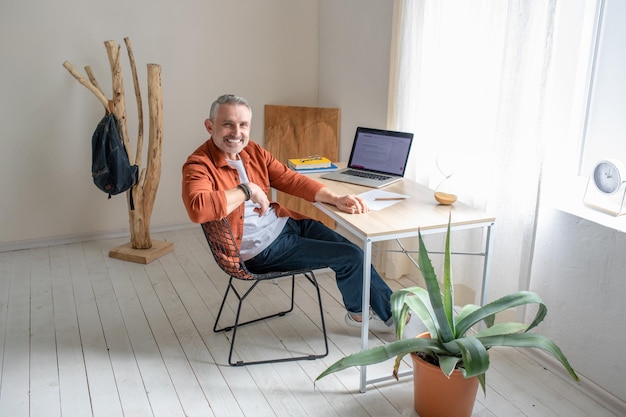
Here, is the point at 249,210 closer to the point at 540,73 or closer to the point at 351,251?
the point at 351,251

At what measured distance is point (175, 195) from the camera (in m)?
4.20

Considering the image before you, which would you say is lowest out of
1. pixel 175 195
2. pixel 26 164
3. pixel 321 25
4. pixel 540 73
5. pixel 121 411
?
pixel 121 411

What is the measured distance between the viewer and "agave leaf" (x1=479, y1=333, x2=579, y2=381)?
193 centimetres

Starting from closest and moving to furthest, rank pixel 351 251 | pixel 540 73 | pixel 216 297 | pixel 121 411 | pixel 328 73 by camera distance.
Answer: pixel 121 411 < pixel 540 73 < pixel 351 251 < pixel 216 297 < pixel 328 73

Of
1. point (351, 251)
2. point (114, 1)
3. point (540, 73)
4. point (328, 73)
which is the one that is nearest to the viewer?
point (540, 73)

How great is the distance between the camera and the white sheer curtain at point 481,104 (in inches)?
94.9

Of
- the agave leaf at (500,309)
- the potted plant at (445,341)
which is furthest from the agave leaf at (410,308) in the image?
the agave leaf at (500,309)

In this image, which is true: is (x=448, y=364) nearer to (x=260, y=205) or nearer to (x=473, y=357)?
(x=473, y=357)

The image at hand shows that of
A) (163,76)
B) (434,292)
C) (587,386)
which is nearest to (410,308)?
(434,292)

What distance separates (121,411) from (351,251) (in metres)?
1.11

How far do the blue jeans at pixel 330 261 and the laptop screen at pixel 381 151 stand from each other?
525mm

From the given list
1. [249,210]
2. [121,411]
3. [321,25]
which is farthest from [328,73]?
[121,411]

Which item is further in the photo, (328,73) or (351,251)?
(328,73)

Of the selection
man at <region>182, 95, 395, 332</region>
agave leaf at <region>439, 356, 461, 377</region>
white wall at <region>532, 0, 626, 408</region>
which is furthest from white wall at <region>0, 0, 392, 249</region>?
agave leaf at <region>439, 356, 461, 377</region>
